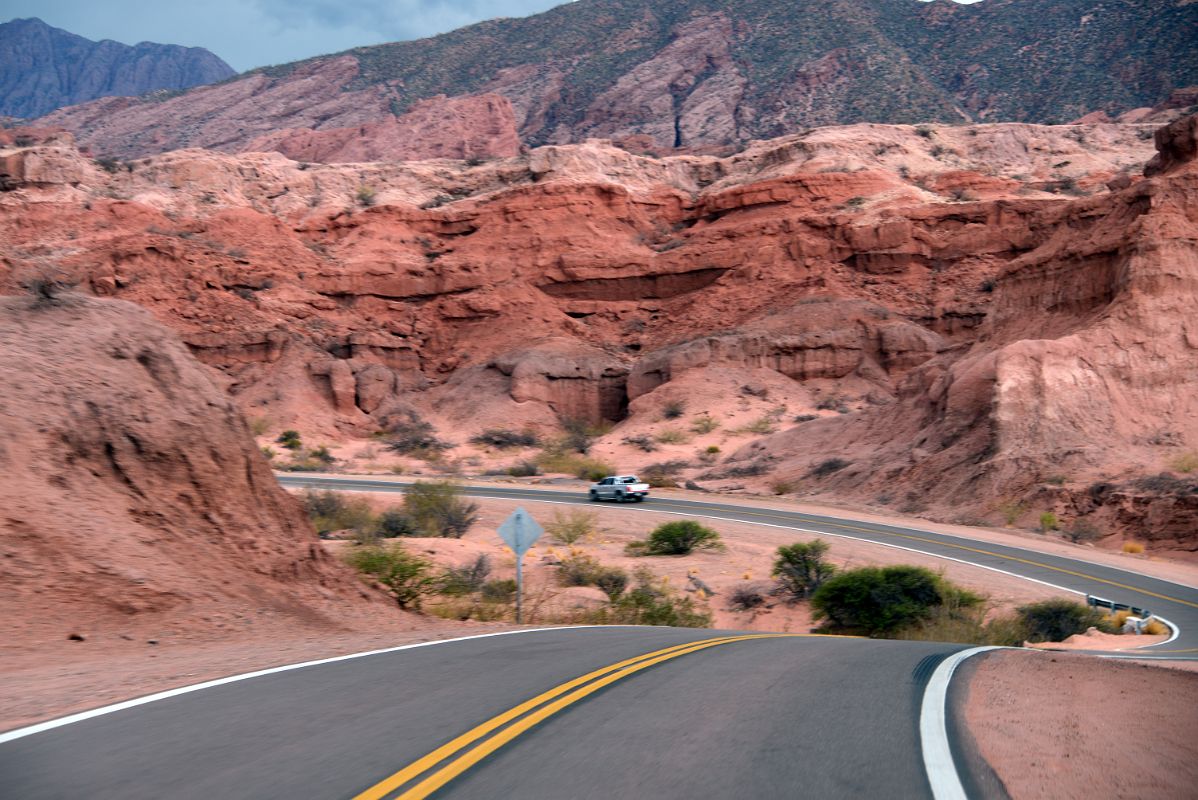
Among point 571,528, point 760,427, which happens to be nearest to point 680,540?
point 571,528

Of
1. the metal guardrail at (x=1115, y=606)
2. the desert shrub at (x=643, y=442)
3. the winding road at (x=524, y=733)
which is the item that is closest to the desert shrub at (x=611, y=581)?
the metal guardrail at (x=1115, y=606)

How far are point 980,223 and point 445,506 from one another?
41739mm

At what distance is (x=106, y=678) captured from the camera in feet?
24.2

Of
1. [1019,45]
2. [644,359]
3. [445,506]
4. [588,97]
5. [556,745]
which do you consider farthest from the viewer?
[588,97]

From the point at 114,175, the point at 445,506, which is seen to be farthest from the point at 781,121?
the point at 445,506

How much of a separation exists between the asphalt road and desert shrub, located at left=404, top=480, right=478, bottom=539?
18697 millimetres

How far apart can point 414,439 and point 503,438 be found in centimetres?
481

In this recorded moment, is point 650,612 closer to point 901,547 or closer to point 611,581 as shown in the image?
point 611,581

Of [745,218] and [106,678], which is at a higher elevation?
[745,218]

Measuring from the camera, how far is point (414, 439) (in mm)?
50750

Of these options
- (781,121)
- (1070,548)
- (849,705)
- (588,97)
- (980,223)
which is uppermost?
(588,97)

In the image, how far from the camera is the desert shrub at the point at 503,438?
168 ft

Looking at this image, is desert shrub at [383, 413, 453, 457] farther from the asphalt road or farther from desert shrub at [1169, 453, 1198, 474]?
the asphalt road

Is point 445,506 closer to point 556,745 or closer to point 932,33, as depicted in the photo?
point 556,745
